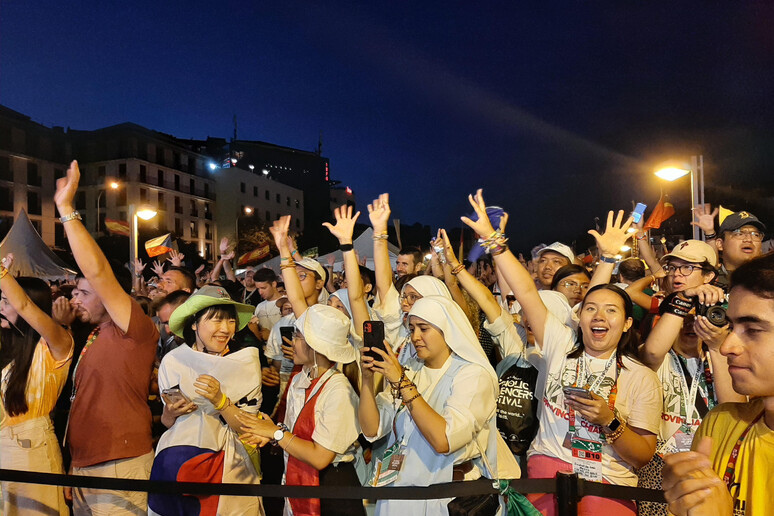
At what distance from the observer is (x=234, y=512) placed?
317 centimetres

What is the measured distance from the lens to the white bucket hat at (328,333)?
323 cm

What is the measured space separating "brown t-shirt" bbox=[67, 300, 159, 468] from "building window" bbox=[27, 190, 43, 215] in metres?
55.6

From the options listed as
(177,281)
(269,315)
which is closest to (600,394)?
Answer: (177,281)

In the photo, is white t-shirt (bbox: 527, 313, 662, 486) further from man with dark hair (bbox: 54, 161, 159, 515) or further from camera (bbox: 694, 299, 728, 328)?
man with dark hair (bbox: 54, 161, 159, 515)

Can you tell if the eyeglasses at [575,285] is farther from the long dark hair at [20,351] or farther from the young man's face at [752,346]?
the long dark hair at [20,351]

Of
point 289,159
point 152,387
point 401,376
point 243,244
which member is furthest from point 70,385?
point 289,159

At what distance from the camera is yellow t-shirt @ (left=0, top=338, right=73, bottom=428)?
3.61m

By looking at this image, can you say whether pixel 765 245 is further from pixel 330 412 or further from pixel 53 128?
pixel 53 128

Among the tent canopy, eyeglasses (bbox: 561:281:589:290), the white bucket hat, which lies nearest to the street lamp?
eyeglasses (bbox: 561:281:589:290)

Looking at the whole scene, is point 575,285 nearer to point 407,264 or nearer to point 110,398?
point 407,264

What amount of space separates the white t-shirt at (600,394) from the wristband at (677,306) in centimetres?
39

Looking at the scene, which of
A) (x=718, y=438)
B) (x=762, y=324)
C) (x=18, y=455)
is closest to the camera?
(x=762, y=324)

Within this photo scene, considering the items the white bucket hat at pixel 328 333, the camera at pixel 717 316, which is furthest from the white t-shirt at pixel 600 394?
the white bucket hat at pixel 328 333

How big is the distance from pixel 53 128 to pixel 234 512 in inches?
2320
